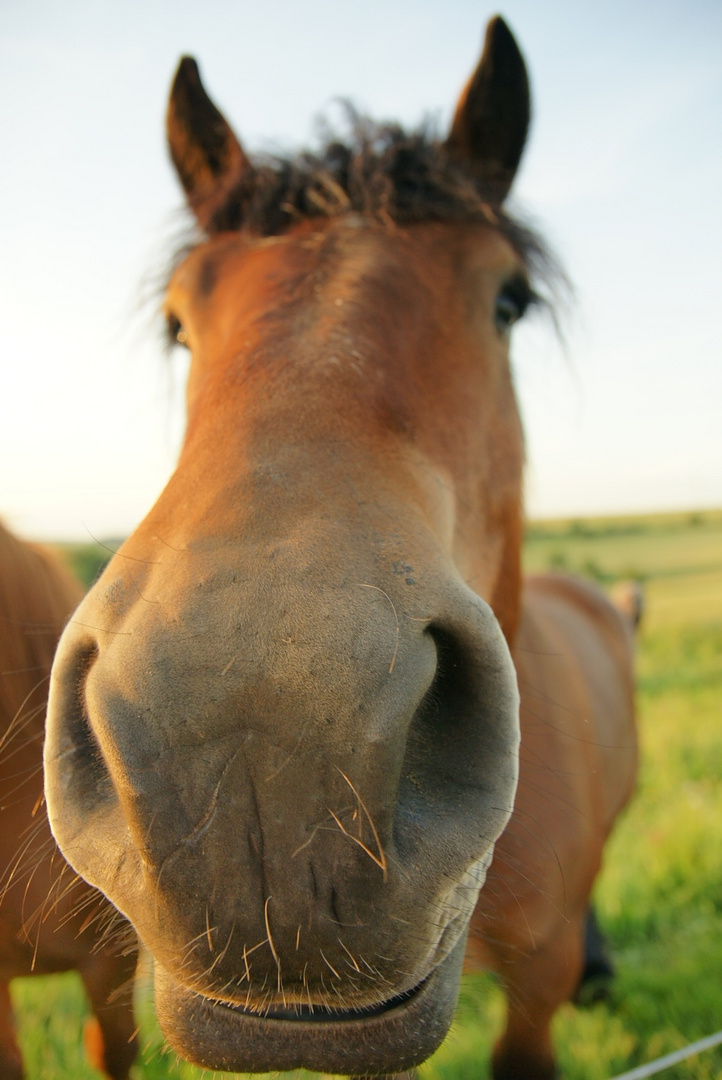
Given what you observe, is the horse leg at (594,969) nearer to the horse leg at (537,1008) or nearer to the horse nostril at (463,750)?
the horse leg at (537,1008)

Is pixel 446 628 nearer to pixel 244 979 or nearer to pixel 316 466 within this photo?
pixel 316 466

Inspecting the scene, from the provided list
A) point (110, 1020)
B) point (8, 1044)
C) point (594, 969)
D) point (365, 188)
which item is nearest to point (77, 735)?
point (8, 1044)

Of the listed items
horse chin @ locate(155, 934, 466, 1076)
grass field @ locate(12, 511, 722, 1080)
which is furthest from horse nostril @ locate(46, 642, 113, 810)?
grass field @ locate(12, 511, 722, 1080)

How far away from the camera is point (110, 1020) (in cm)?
256

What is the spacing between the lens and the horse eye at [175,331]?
2.35m

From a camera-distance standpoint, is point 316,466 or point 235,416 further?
point 235,416

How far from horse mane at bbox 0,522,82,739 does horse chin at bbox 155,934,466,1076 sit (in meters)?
0.91

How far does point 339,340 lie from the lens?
5.20 feet

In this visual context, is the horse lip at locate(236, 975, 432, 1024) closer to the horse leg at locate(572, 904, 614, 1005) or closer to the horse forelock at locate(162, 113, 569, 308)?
the horse forelock at locate(162, 113, 569, 308)

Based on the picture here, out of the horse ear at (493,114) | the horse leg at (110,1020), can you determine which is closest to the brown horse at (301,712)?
the horse leg at (110,1020)

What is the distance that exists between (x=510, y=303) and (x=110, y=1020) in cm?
315

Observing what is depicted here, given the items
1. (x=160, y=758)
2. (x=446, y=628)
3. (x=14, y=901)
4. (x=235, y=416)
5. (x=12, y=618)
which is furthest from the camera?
(x=12, y=618)

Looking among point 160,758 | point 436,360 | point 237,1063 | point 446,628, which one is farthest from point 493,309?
point 237,1063

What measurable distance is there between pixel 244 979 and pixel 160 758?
42 cm
